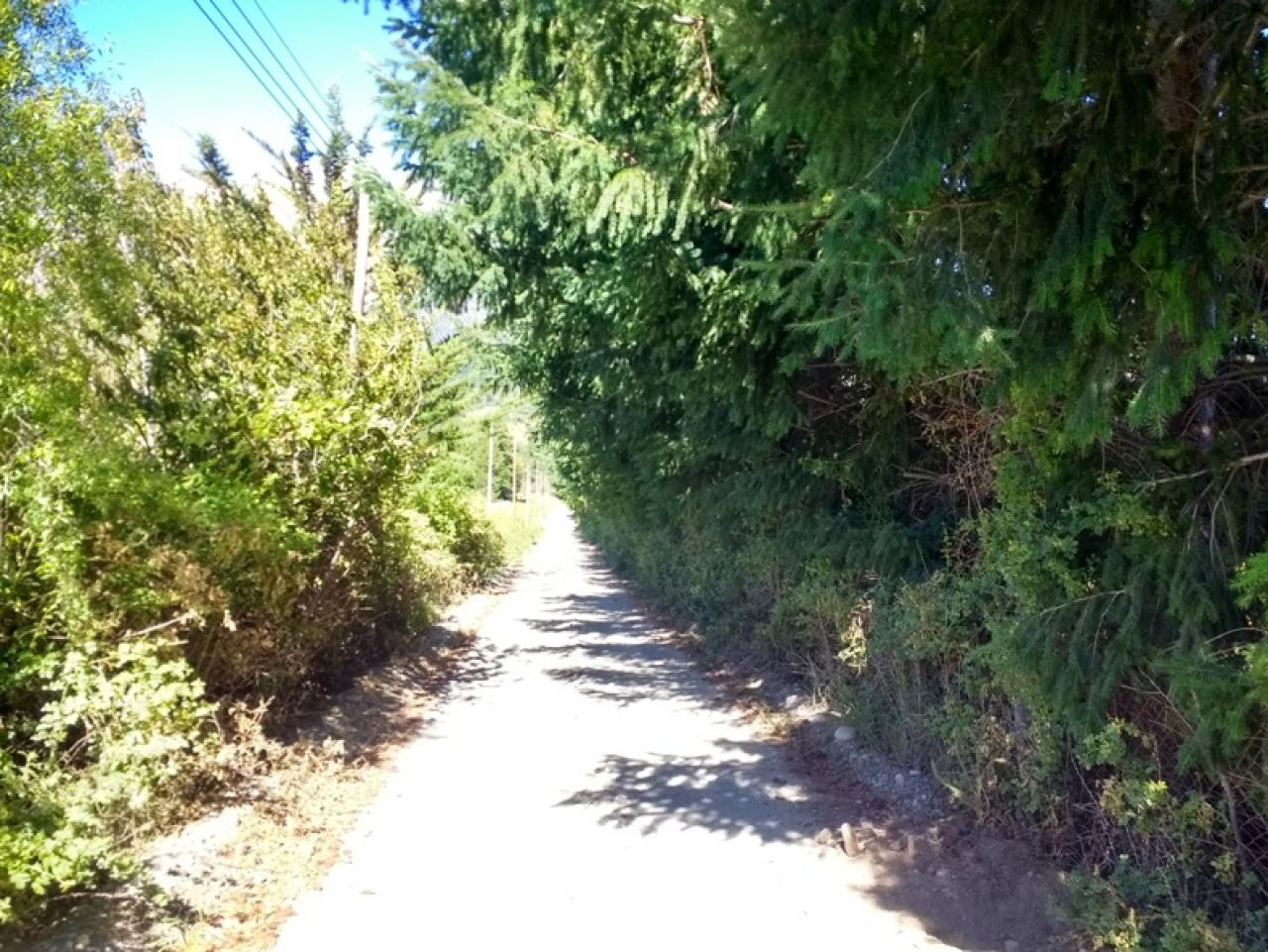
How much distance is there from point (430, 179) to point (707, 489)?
4799 millimetres

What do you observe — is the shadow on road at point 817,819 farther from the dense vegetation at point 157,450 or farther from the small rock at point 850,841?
the dense vegetation at point 157,450

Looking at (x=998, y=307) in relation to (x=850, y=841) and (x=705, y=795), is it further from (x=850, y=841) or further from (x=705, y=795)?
(x=705, y=795)

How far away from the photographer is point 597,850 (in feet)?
17.7

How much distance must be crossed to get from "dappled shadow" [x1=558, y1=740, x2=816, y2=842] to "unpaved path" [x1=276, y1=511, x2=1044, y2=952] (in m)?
0.02

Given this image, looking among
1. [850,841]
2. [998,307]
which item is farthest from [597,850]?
[998,307]

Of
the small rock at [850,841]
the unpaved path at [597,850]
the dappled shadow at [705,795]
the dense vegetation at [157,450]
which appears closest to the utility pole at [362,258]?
the dense vegetation at [157,450]

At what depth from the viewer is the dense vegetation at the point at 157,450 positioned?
13.4 ft

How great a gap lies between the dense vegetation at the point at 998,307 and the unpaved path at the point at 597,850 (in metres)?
1.07

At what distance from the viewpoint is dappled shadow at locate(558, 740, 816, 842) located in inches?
231

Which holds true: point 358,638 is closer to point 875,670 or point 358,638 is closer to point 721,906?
point 875,670

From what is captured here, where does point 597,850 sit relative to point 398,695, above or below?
above

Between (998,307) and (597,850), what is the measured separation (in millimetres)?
3868

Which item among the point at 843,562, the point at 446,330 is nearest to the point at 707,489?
the point at 843,562

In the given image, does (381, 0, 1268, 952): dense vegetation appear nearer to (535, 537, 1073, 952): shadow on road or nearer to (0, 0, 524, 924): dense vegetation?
(535, 537, 1073, 952): shadow on road
